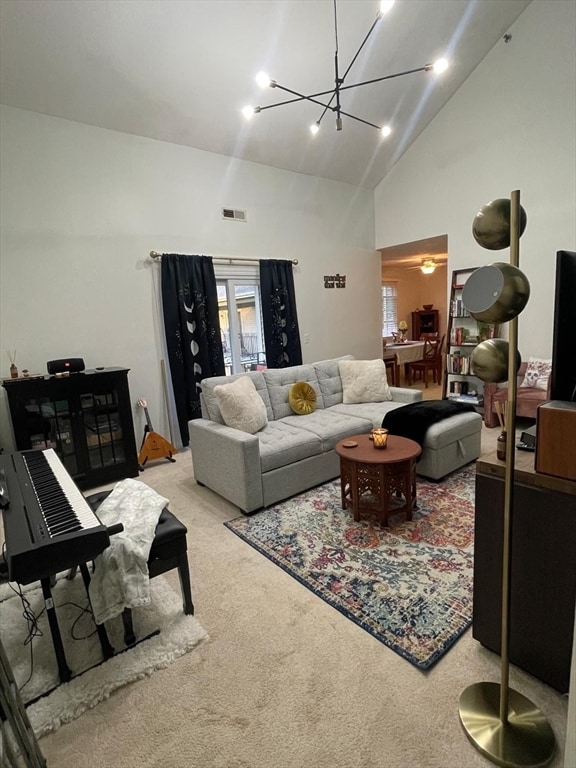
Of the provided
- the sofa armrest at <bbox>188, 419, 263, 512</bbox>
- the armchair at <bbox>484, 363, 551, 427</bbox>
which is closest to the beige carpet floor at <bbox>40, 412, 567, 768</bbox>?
the sofa armrest at <bbox>188, 419, 263, 512</bbox>

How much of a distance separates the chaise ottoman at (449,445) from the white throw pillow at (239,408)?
135cm

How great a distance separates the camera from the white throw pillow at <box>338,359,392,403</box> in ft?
13.4

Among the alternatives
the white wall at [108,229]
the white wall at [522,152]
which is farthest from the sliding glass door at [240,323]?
the white wall at [522,152]

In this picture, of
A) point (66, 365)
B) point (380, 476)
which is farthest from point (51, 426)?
point (380, 476)

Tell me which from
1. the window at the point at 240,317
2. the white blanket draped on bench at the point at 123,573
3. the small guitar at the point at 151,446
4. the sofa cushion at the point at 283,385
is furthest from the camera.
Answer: the window at the point at 240,317

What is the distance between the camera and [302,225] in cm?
541

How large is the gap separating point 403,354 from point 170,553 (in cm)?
622

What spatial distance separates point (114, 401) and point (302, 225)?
3.45 meters

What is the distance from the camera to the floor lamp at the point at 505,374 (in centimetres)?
111

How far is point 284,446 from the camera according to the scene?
2961 millimetres

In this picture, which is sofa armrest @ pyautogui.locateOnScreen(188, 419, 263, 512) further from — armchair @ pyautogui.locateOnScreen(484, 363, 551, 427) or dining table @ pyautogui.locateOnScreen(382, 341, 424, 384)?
dining table @ pyautogui.locateOnScreen(382, 341, 424, 384)

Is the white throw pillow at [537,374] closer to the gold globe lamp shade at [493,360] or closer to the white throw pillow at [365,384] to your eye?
the white throw pillow at [365,384]

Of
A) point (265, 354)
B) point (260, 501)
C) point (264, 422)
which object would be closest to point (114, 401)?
point (264, 422)

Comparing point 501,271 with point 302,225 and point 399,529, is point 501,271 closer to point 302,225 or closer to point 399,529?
point 399,529
